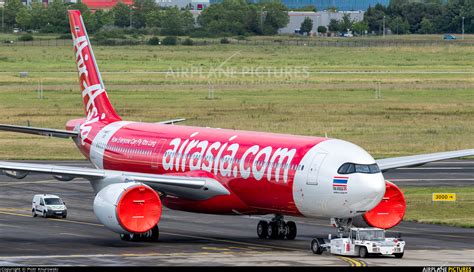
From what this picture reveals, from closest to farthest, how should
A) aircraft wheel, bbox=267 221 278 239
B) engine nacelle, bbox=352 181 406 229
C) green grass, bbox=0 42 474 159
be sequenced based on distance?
engine nacelle, bbox=352 181 406 229
aircraft wheel, bbox=267 221 278 239
green grass, bbox=0 42 474 159

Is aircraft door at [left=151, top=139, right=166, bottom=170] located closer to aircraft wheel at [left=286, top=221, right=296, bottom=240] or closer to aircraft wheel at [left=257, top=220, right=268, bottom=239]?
aircraft wheel at [left=257, top=220, right=268, bottom=239]

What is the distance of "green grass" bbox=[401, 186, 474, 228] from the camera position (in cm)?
6550

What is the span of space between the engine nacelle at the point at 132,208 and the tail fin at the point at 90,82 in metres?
16.2

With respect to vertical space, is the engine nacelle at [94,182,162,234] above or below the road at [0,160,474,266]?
above

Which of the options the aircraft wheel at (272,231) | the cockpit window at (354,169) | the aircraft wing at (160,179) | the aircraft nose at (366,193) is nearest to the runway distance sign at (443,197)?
the aircraft wheel at (272,231)

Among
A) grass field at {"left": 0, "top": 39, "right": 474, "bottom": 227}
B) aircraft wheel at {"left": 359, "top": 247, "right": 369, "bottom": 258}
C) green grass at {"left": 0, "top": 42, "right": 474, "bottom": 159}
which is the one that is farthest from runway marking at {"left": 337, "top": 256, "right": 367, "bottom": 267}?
green grass at {"left": 0, "top": 42, "right": 474, "bottom": 159}

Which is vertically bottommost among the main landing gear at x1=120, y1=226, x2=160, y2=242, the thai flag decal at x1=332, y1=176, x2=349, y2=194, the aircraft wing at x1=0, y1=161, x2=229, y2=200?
the main landing gear at x1=120, y1=226, x2=160, y2=242

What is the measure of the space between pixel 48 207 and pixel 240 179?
16567 millimetres

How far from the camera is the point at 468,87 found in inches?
6673

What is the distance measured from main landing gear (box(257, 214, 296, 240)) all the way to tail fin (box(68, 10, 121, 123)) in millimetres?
15041

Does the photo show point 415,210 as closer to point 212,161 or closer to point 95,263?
point 212,161

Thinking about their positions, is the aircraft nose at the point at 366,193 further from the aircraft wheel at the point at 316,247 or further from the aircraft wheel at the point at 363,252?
the aircraft wheel at the point at 316,247

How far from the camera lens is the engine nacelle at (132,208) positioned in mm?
52062

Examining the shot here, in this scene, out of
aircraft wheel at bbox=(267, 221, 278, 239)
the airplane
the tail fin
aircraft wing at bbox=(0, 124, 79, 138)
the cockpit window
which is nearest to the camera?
the cockpit window
